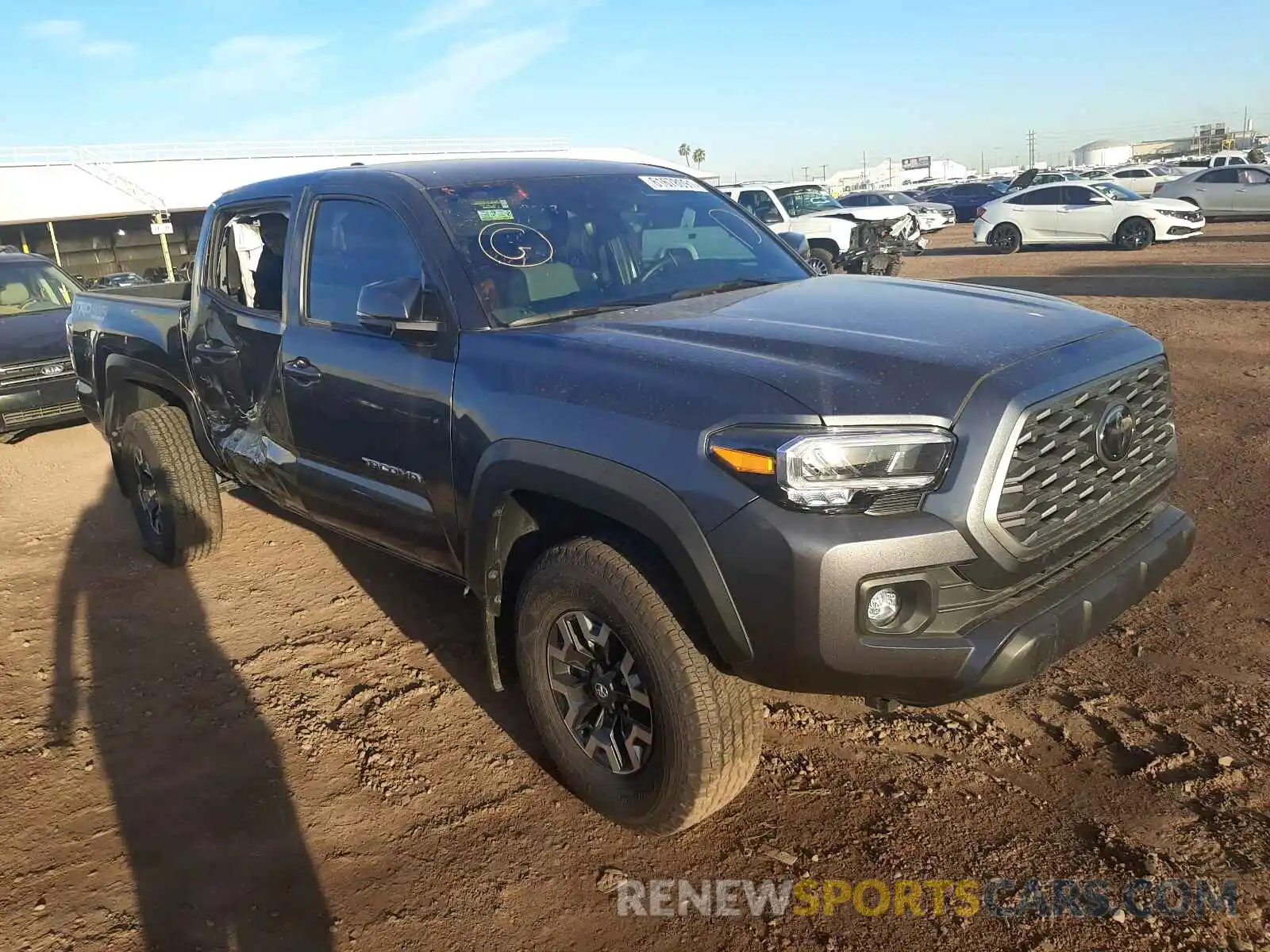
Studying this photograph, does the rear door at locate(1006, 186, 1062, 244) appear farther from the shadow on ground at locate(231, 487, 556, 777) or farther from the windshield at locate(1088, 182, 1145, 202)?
the shadow on ground at locate(231, 487, 556, 777)

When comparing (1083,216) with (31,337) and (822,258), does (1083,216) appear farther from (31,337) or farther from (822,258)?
(31,337)

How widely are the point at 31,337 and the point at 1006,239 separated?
1965cm

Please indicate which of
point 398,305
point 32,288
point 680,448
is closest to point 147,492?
point 398,305

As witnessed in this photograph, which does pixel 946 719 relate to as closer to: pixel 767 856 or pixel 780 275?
pixel 767 856

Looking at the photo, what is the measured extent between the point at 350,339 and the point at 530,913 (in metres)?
2.08

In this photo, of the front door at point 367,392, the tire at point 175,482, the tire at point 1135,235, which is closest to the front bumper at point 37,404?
the tire at point 175,482

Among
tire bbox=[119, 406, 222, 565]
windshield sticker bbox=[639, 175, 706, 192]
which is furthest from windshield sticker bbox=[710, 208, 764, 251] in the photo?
tire bbox=[119, 406, 222, 565]

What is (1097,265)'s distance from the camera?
17.1 meters

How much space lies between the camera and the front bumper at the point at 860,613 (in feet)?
7.41

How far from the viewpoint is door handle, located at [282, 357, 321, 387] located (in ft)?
12.0

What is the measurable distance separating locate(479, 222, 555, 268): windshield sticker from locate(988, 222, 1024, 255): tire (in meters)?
20.7

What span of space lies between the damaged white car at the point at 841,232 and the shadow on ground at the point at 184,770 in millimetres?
11495

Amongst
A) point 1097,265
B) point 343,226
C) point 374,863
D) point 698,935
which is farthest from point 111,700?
point 1097,265

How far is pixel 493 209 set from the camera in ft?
11.2
